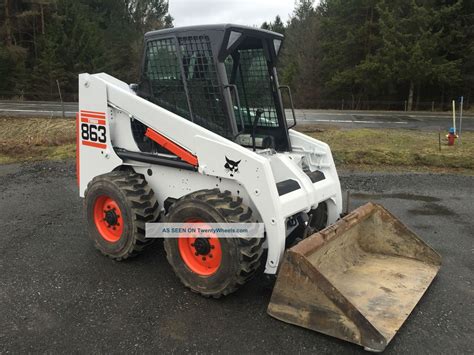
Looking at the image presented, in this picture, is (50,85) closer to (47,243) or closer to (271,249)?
(47,243)

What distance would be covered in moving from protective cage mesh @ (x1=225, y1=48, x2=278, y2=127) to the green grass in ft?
16.3

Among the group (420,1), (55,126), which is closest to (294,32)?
(420,1)

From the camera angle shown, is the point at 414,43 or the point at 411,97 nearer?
the point at 414,43

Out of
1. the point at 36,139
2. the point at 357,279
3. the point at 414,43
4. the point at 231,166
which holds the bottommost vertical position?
the point at 357,279

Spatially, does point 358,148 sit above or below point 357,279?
above

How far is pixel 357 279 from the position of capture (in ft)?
12.8

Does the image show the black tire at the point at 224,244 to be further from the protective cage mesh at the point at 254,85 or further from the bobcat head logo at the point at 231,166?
the protective cage mesh at the point at 254,85

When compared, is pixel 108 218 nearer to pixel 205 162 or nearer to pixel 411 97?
pixel 205 162

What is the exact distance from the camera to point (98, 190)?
445 centimetres

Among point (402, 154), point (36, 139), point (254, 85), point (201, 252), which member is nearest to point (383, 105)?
point (402, 154)

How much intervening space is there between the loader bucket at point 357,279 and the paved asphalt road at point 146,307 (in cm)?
15

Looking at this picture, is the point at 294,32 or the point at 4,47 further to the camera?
the point at 294,32

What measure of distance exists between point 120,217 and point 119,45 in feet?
137

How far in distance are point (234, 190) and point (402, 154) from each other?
702 cm
